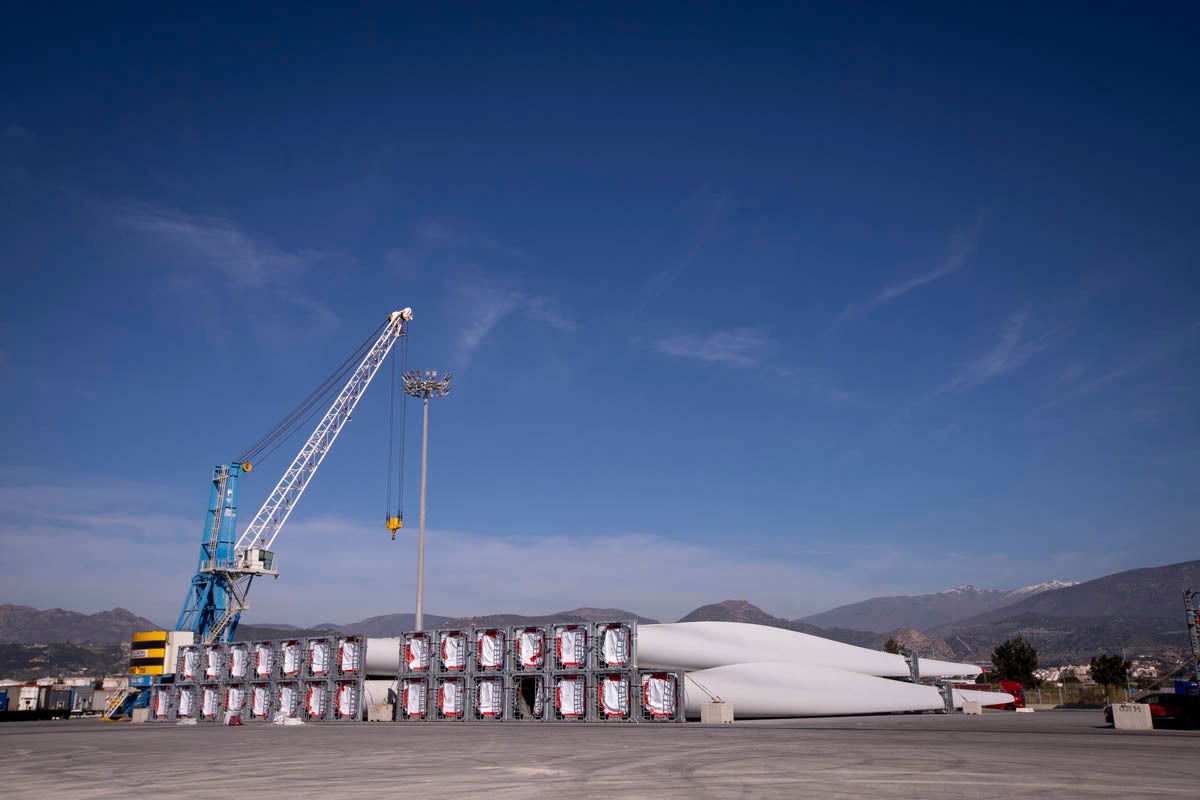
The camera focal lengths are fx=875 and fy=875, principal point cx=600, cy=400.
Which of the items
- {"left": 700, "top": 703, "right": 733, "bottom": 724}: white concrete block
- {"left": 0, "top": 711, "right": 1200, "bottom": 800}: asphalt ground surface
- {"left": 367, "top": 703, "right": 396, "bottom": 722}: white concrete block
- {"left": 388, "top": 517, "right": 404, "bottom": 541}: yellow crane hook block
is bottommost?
{"left": 367, "top": 703, "right": 396, "bottom": 722}: white concrete block

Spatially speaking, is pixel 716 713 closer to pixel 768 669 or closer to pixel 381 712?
pixel 768 669

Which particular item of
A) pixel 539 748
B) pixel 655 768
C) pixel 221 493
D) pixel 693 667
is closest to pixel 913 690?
pixel 693 667

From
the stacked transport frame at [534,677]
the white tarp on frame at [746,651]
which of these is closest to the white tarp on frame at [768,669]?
the white tarp on frame at [746,651]

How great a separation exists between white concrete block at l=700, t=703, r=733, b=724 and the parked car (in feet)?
56.8

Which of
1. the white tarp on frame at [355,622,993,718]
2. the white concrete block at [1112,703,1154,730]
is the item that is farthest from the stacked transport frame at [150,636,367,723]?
the white concrete block at [1112,703,1154,730]

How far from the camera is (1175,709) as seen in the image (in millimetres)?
38438

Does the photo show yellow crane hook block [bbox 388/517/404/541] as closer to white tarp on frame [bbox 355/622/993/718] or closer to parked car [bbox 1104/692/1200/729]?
white tarp on frame [bbox 355/622/993/718]

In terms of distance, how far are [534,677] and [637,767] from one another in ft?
110

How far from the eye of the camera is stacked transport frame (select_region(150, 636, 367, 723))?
56500 millimetres

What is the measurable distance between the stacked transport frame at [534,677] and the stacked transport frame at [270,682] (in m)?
3.67

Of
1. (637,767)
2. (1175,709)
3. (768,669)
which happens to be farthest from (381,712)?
(1175,709)

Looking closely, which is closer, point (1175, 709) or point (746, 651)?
point (1175, 709)

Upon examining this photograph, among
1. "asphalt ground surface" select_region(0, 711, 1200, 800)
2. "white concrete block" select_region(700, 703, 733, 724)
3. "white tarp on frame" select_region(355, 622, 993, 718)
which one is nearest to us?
"asphalt ground surface" select_region(0, 711, 1200, 800)

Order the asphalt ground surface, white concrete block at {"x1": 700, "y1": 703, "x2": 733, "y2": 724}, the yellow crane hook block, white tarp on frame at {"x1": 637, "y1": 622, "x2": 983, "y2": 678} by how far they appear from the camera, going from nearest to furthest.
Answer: the asphalt ground surface
white concrete block at {"x1": 700, "y1": 703, "x2": 733, "y2": 724}
white tarp on frame at {"x1": 637, "y1": 622, "x2": 983, "y2": 678}
the yellow crane hook block
